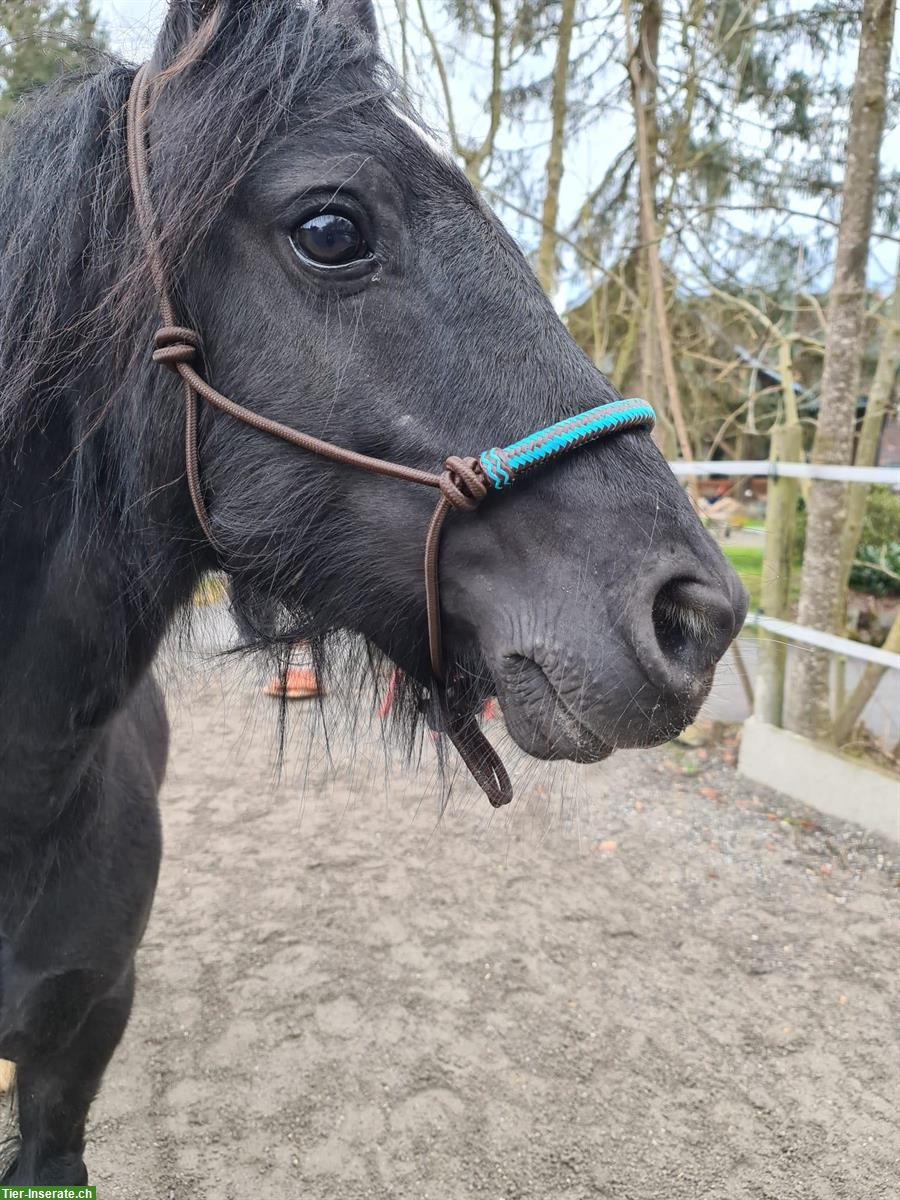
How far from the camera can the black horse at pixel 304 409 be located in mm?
1047

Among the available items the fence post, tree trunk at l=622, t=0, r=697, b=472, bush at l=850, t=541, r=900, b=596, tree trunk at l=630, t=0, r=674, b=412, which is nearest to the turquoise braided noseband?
the fence post

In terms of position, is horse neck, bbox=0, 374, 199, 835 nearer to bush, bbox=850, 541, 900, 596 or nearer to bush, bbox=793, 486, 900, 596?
bush, bbox=793, 486, 900, 596

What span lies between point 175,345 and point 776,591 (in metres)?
4.28

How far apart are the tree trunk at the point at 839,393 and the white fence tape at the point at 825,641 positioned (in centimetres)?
8

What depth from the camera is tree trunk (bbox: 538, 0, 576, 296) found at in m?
5.73

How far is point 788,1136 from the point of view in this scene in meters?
2.30

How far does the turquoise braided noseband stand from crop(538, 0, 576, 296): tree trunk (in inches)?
206

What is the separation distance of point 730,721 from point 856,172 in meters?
3.43

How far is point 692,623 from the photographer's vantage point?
103cm

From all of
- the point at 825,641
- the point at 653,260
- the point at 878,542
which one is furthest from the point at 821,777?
the point at 653,260

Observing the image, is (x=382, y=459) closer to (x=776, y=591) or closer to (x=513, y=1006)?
(x=513, y=1006)

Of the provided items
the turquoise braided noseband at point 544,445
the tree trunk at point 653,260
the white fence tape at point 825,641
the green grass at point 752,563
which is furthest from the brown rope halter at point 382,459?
the tree trunk at point 653,260

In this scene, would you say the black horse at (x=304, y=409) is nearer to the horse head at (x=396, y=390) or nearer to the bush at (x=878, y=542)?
the horse head at (x=396, y=390)

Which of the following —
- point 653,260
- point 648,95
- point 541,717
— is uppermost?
point 648,95
